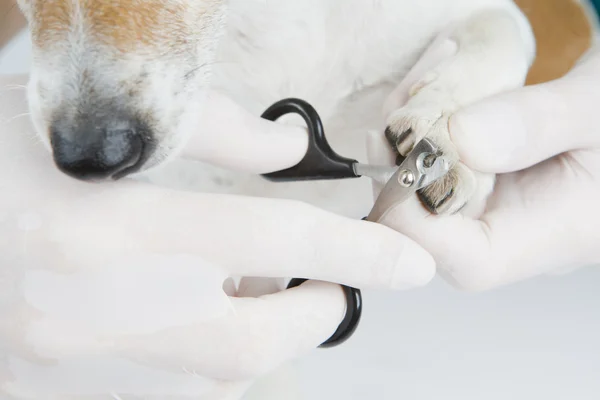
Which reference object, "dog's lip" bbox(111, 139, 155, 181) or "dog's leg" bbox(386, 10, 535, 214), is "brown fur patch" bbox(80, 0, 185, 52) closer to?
"dog's lip" bbox(111, 139, 155, 181)

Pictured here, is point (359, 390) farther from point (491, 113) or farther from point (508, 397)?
point (491, 113)

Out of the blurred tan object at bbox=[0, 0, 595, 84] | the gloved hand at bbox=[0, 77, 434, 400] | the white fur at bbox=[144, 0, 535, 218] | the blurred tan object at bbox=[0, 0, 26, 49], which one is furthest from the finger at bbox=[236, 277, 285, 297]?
the blurred tan object at bbox=[0, 0, 595, 84]

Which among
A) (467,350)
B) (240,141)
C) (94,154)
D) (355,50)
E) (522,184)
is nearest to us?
→ (94,154)

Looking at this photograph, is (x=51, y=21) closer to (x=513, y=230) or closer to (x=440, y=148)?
(x=440, y=148)

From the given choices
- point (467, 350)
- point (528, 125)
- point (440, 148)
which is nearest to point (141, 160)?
point (440, 148)

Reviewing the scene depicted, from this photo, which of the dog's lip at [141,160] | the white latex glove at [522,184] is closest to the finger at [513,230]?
the white latex glove at [522,184]

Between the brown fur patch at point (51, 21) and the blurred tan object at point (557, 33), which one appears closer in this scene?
the brown fur patch at point (51, 21)

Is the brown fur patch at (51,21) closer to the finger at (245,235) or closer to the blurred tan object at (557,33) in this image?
the finger at (245,235)
